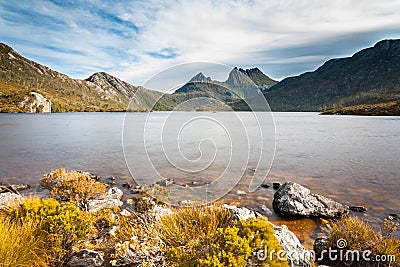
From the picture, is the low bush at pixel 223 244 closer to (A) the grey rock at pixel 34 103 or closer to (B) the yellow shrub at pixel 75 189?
(B) the yellow shrub at pixel 75 189

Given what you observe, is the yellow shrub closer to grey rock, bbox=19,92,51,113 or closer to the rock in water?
the rock in water

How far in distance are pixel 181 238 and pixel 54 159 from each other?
28.6 m

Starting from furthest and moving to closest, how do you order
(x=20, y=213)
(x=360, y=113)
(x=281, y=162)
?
(x=360, y=113) → (x=281, y=162) → (x=20, y=213)

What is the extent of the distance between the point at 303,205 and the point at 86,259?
10836 mm

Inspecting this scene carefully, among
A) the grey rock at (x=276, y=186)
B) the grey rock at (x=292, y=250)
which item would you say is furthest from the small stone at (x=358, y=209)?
the grey rock at (x=292, y=250)

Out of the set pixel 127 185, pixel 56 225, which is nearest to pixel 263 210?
pixel 127 185

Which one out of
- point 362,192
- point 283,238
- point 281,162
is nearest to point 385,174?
point 362,192

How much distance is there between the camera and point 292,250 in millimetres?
6145

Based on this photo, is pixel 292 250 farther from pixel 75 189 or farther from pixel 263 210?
pixel 75 189

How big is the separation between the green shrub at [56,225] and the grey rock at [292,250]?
505 cm

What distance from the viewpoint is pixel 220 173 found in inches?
894

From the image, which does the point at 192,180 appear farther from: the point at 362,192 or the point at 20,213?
the point at 20,213

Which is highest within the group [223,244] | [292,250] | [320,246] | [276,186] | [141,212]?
[223,244]

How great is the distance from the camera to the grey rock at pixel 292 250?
5.88 m
